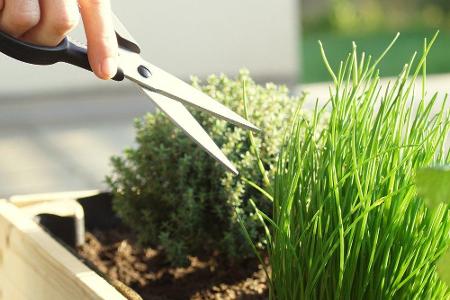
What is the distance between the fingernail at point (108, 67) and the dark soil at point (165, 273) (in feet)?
1.87

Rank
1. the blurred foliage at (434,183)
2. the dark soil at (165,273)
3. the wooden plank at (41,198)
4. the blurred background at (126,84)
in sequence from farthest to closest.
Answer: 1. the blurred background at (126,84)
2. the wooden plank at (41,198)
3. the dark soil at (165,273)
4. the blurred foliage at (434,183)

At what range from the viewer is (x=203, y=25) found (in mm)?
6426

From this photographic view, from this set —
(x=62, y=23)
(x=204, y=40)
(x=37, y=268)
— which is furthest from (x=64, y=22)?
(x=204, y=40)

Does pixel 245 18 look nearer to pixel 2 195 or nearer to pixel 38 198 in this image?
pixel 2 195

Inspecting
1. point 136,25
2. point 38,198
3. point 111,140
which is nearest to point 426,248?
point 38,198

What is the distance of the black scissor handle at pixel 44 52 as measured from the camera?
114 centimetres

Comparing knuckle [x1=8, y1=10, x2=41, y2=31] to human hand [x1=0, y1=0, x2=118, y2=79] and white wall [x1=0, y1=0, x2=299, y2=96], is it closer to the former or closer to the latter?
human hand [x1=0, y1=0, x2=118, y2=79]

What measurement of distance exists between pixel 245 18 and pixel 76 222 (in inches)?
188

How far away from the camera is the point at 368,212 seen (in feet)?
4.14

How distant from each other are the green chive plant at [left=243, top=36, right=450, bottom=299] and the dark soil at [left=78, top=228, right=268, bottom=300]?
0.41 metres

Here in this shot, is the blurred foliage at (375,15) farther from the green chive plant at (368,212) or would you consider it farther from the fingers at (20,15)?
the fingers at (20,15)

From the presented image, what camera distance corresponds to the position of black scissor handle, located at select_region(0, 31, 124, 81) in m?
1.14

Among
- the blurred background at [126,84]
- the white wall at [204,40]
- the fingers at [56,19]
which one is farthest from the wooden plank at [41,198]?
the white wall at [204,40]

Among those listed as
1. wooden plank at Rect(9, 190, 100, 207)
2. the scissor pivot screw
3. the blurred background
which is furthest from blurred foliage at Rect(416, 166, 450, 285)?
the blurred background
